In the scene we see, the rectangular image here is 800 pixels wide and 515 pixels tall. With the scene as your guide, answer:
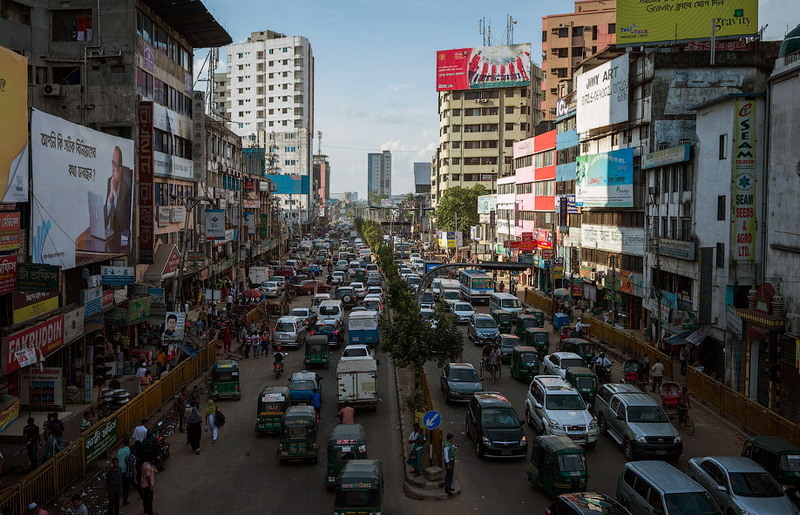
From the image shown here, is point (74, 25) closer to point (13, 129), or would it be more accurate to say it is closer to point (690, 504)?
point (13, 129)

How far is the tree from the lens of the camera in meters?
100

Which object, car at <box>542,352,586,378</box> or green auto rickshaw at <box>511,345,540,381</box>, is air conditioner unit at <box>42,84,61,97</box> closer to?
green auto rickshaw at <box>511,345,540,381</box>

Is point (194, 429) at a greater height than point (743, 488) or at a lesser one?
lesser

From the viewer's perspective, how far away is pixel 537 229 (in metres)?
70.9

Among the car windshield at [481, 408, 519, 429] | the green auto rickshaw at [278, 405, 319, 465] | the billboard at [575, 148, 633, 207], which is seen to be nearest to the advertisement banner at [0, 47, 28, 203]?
the green auto rickshaw at [278, 405, 319, 465]

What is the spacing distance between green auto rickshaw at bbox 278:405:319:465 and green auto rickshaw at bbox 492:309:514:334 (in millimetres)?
24876

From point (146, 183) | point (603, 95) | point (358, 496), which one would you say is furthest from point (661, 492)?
point (603, 95)

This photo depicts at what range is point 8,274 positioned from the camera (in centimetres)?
2233

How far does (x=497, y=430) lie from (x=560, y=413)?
98.2 inches

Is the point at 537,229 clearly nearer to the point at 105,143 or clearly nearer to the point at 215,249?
the point at 215,249

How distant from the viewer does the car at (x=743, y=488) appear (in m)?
15.6

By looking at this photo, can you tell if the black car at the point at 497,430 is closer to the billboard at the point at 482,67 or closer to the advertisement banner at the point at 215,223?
the advertisement banner at the point at 215,223

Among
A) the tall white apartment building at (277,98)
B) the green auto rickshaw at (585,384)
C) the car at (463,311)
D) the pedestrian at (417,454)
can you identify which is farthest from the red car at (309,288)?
the tall white apartment building at (277,98)

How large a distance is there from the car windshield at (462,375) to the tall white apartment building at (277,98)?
12094 centimetres
